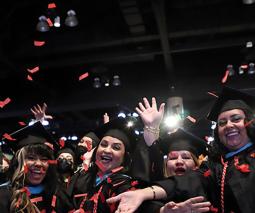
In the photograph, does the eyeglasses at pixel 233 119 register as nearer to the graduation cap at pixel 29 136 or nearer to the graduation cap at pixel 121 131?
the graduation cap at pixel 121 131

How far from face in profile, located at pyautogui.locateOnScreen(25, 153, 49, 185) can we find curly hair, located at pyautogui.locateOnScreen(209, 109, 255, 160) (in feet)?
5.14

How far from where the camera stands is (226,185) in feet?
9.20

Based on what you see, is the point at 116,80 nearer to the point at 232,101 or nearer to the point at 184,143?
the point at 184,143

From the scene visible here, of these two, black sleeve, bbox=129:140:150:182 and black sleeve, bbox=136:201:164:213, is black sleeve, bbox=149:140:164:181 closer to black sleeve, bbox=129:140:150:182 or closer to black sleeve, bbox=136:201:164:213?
black sleeve, bbox=129:140:150:182

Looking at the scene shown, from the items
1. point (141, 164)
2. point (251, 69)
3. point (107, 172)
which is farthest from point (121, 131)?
point (251, 69)

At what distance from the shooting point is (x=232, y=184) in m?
2.77

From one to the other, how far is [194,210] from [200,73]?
7.13 meters

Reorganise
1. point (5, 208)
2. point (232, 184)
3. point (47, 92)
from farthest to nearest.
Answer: point (47, 92) < point (5, 208) < point (232, 184)

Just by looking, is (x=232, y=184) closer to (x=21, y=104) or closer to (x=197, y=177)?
(x=197, y=177)

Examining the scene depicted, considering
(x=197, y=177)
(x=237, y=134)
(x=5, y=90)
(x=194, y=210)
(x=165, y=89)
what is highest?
(x=5, y=90)

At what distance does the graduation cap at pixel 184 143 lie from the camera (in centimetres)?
342

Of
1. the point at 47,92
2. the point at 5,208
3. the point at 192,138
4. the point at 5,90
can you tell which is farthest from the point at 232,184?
the point at 5,90

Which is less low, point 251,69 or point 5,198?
point 251,69

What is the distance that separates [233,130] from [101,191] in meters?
1.25
